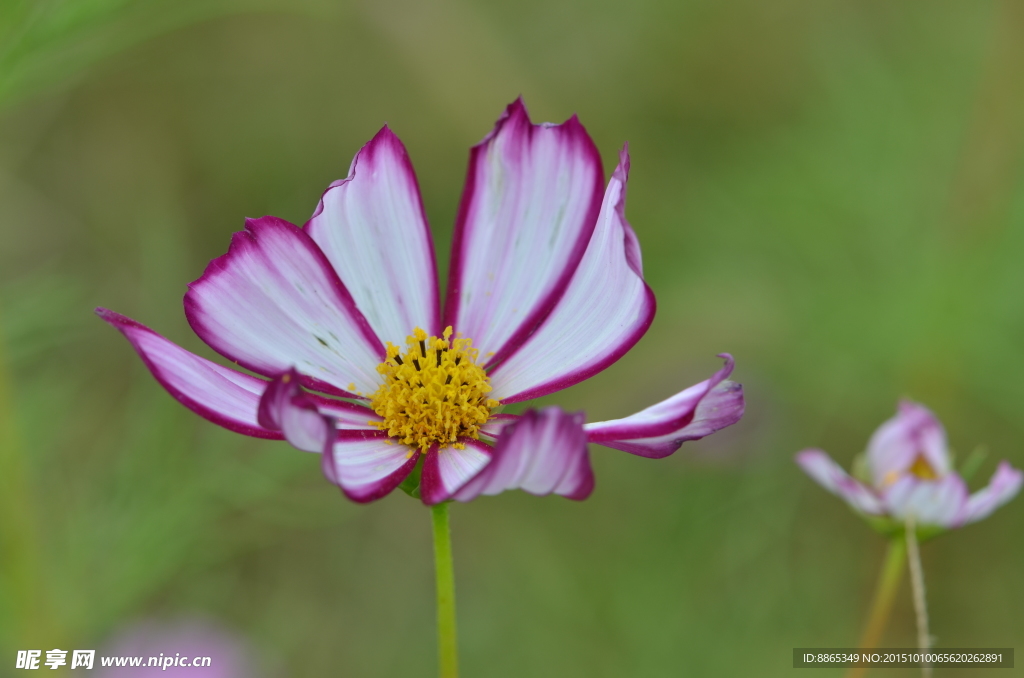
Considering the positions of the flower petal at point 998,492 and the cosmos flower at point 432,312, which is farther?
the flower petal at point 998,492

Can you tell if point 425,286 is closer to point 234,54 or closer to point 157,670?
point 157,670

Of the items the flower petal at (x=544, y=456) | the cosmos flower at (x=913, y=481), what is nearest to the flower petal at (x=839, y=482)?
the cosmos flower at (x=913, y=481)

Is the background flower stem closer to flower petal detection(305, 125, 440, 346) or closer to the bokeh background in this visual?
flower petal detection(305, 125, 440, 346)

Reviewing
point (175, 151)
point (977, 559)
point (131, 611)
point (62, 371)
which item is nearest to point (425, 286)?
point (131, 611)

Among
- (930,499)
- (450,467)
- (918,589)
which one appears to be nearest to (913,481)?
(930,499)

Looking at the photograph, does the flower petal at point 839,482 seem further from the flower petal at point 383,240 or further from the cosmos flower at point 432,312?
the flower petal at point 383,240
